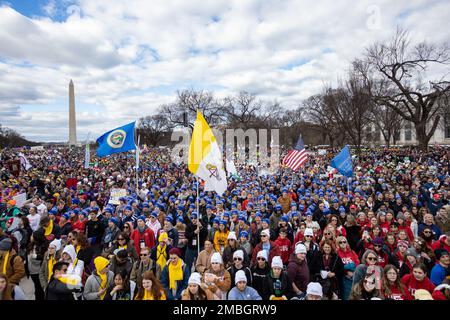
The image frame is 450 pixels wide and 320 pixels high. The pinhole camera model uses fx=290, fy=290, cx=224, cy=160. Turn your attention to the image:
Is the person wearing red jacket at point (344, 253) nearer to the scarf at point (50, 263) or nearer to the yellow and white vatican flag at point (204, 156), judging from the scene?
the yellow and white vatican flag at point (204, 156)

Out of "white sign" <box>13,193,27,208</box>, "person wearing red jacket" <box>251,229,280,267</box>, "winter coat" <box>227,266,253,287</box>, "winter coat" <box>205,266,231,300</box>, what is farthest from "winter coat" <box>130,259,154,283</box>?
"white sign" <box>13,193,27,208</box>

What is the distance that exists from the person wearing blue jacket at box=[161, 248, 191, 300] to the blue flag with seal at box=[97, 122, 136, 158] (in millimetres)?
5883

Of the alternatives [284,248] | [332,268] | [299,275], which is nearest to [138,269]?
[299,275]

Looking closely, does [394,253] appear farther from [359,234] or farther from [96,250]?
[96,250]

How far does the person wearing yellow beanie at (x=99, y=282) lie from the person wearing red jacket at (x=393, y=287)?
3841 mm

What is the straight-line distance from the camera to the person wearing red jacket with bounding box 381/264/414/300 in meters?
3.92

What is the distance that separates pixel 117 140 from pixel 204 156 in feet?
15.2

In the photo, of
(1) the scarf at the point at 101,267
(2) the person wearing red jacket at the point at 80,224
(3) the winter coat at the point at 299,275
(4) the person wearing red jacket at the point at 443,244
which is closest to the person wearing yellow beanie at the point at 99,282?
(1) the scarf at the point at 101,267

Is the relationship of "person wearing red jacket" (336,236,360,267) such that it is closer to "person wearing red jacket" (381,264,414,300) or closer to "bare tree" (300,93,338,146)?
"person wearing red jacket" (381,264,414,300)

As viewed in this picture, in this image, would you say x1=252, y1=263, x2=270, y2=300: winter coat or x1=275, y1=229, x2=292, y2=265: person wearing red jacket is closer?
x1=252, y1=263, x2=270, y2=300: winter coat

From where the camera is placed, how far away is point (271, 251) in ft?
17.8

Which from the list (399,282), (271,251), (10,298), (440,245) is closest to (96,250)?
(10,298)

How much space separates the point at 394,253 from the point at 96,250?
5.72 metres

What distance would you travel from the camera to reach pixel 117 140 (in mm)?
9859
